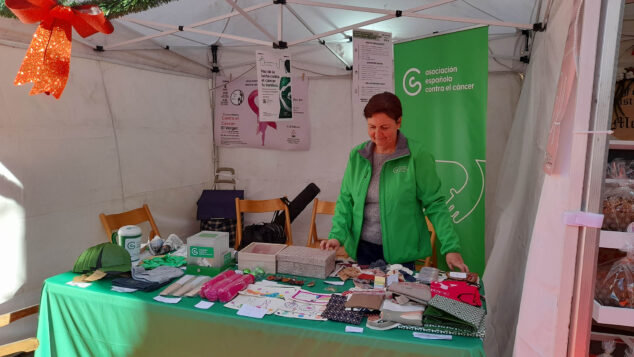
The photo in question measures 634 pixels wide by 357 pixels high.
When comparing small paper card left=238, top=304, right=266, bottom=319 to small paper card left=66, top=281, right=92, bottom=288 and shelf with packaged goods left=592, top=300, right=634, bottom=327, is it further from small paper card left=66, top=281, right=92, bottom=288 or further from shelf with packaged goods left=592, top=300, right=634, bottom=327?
shelf with packaged goods left=592, top=300, right=634, bottom=327

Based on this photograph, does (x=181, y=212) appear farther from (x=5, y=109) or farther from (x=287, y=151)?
(x=5, y=109)

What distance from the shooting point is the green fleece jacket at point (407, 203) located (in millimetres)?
1902

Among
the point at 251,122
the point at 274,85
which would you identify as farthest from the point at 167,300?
the point at 251,122

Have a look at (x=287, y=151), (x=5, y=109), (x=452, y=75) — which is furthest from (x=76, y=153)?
(x=452, y=75)

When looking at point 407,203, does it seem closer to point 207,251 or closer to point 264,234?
point 207,251

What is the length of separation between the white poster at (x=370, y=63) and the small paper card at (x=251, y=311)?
156 centimetres

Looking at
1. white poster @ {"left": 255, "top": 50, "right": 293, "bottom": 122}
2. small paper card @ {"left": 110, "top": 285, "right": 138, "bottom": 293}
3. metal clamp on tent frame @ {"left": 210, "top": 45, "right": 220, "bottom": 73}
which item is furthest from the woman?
metal clamp on tent frame @ {"left": 210, "top": 45, "right": 220, "bottom": 73}

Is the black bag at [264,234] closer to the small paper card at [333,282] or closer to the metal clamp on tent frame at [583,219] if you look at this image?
the small paper card at [333,282]

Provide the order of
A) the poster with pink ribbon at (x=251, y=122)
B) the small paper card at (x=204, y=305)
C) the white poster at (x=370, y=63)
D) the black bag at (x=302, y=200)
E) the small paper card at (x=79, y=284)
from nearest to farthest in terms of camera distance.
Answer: the small paper card at (x=204, y=305)
the small paper card at (x=79, y=284)
the white poster at (x=370, y=63)
the black bag at (x=302, y=200)
the poster with pink ribbon at (x=251, y=122)

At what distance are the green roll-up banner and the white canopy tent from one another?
20 centimetres

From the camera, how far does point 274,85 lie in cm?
285

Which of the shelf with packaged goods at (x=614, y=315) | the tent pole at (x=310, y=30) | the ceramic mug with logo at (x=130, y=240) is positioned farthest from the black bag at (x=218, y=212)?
the shelf with packaged goods at (x=614, y=315)

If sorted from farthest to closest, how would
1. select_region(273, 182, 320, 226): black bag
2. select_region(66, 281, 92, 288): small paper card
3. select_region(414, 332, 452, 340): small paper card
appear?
select_region(273, 182, 320, 226): black bag < select_region(66, 281, 92, 288): small paper card < select_region(414, 332, 452, 340): small paper card

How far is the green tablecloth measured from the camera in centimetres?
131
